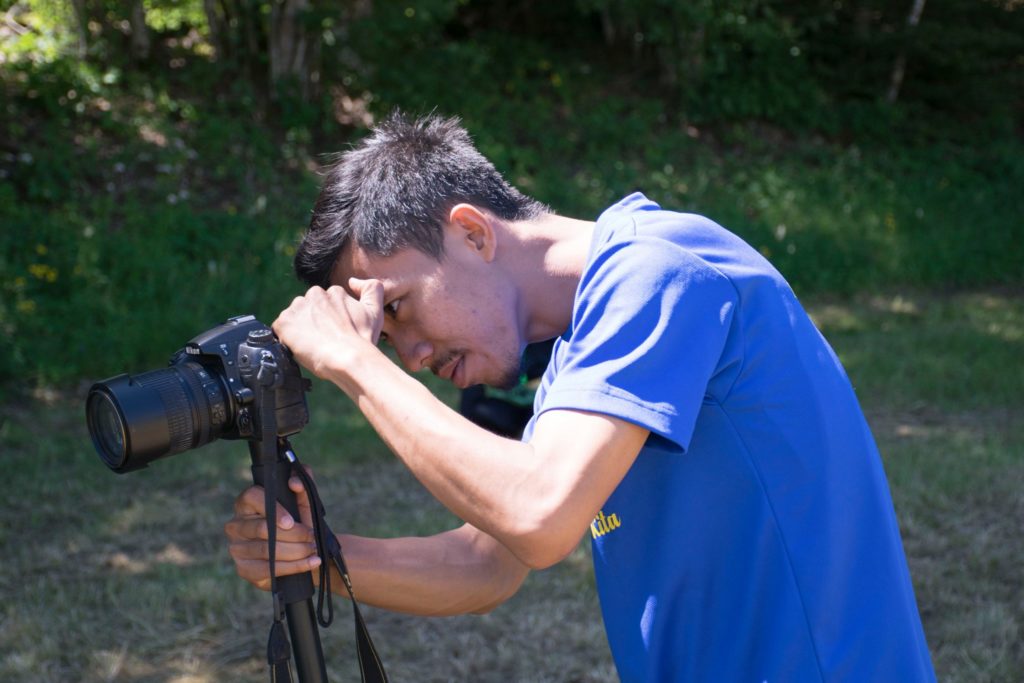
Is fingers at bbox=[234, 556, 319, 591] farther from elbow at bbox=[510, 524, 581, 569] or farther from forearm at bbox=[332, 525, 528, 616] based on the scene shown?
elbow at bbox=[510, 524, 581, 569]

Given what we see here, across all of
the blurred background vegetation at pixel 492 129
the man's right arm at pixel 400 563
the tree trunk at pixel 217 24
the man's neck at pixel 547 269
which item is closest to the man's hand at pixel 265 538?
the man's right arm at pixel 400 563

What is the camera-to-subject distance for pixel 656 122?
37.9ft

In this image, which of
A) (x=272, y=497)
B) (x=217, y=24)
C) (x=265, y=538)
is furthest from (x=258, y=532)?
(x=217, y=24)

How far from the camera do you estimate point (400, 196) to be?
1.85 meters

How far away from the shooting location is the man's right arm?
6.22ft

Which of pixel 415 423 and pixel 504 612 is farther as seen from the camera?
pixel 504 612

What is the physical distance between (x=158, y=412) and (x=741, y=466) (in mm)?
927

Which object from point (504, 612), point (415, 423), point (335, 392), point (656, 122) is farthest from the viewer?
point (656, 122)

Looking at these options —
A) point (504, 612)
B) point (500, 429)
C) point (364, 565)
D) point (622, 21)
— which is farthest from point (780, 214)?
point (364, 565)

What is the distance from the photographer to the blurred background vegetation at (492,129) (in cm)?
741

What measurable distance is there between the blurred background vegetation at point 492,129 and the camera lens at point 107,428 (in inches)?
190

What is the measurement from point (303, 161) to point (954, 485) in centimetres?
628

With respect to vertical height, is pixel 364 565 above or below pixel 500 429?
above

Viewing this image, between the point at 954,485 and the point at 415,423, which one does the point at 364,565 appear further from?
the point at 954,485
